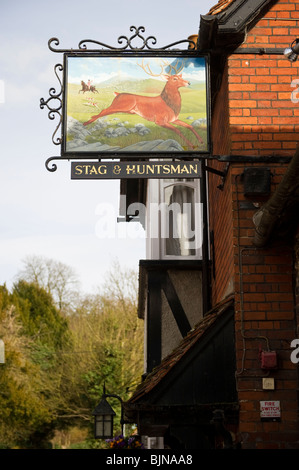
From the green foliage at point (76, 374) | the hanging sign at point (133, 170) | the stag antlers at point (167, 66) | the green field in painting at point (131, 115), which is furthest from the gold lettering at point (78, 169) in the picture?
the green foliage at point (76, 374)

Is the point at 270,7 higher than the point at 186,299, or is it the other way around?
the point at 270,7

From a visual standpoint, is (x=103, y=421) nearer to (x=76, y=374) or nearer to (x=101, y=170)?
(x=101, y=170)

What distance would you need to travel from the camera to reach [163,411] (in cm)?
617

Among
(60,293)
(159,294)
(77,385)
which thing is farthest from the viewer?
(60,293)

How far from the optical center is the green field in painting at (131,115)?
7.11m

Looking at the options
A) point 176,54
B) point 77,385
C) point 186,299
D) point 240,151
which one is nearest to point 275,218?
point 240,151

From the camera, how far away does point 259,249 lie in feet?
21.5

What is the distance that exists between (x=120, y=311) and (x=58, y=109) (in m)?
23.4

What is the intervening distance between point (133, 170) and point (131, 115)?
79cm

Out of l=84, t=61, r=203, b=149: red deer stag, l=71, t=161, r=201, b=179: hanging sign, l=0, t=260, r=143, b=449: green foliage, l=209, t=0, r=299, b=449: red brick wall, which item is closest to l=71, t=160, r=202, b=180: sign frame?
l=71, t=161, r=201, b=179: hanging sign

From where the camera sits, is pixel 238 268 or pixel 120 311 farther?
pixel 120 311

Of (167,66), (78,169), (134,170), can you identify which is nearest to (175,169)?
(134,170)

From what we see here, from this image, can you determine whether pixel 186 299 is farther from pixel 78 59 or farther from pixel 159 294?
pixel 78 59
